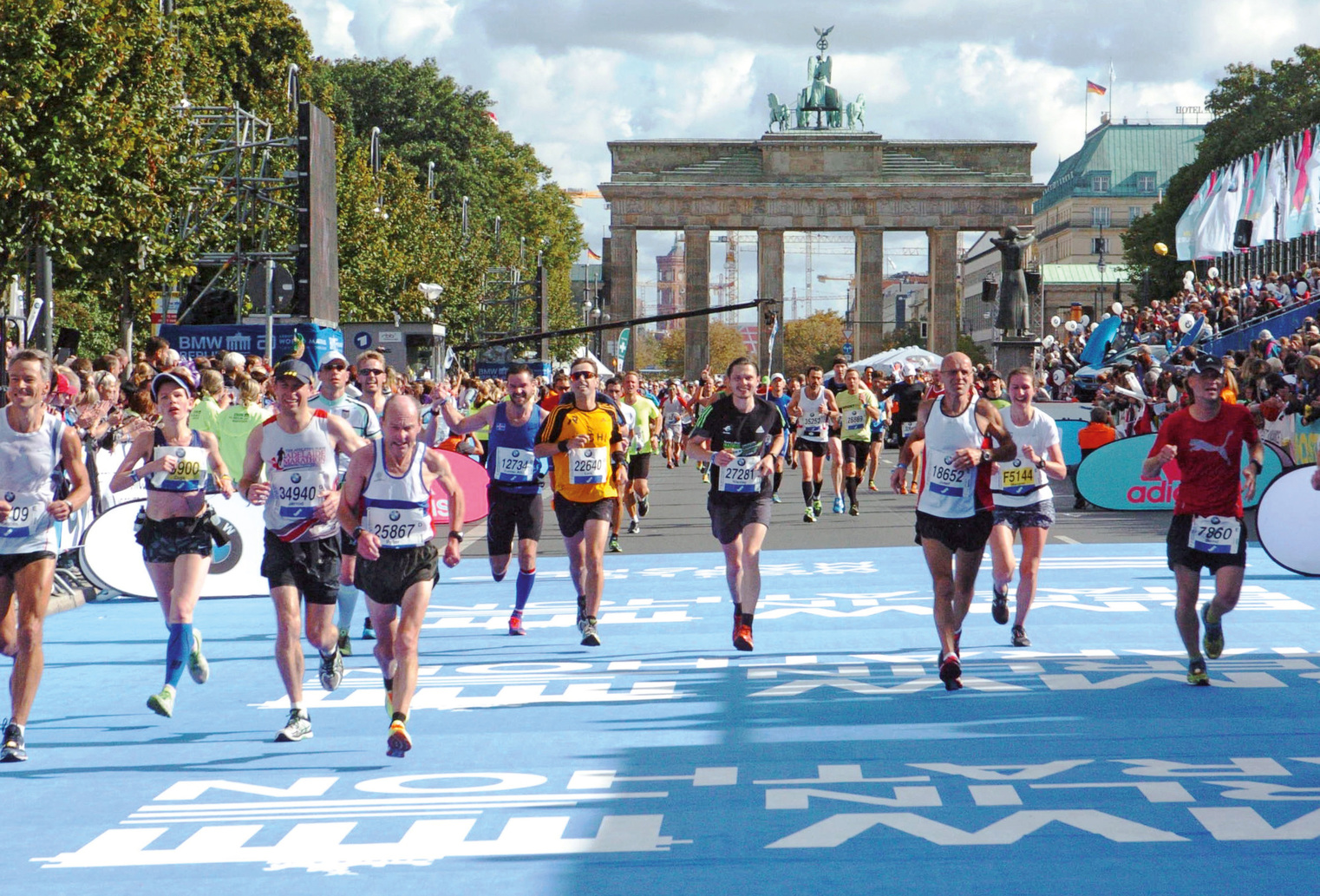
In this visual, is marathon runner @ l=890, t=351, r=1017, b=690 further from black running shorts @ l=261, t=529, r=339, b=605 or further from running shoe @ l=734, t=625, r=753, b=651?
black running shorts @ l=261, t=529, r=339, b=605

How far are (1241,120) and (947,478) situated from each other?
58.8m

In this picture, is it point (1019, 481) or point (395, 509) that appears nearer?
point (395, 509)

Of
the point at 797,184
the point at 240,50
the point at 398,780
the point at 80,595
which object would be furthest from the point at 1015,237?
the point at 797,184

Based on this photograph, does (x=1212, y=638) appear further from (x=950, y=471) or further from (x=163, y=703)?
(x=163, y=703)

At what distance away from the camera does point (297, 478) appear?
28.6ft

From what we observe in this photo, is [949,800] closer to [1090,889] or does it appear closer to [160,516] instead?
[1090,889]

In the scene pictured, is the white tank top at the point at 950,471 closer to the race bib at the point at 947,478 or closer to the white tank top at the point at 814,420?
the race bib at the point at 947,478

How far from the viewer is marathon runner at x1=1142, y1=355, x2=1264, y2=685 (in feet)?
32.0

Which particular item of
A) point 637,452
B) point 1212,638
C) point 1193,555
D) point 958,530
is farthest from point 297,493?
point 637,452

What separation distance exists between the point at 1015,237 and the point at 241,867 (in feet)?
107

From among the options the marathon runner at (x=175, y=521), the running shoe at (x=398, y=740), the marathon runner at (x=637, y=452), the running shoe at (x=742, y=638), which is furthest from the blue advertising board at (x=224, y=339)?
the running shoe at (x=398, y=740)

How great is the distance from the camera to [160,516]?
30.2ft

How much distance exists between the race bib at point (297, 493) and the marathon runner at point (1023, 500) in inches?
189

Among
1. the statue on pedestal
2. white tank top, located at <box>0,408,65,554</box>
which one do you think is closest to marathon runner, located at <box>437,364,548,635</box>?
white tank top, located at <box>0,408,65,554</box>
